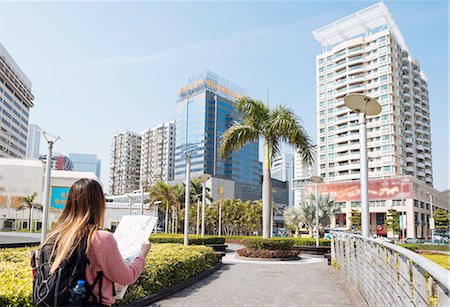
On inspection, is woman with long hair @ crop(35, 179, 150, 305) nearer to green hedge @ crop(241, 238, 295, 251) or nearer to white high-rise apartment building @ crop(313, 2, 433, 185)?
green hedge @ crop(241, 238, 295, 251)

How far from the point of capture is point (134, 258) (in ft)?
9.02

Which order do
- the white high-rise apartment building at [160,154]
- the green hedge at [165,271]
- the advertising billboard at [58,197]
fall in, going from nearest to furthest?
the green hedge at [165,271] < the advertising billboard at [58,197] < the white high-rise apartment building at [160,154]

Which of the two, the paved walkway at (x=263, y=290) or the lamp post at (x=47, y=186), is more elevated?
the lamp post at (x=47, y=186)

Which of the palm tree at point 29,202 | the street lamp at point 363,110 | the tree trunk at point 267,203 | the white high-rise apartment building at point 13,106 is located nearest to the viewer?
the street lamp at point 363,110

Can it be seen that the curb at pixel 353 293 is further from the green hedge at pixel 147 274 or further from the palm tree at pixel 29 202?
the palm tree at pixel 29 202

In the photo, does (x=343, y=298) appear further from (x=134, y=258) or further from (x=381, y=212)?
(x=381, y=212)

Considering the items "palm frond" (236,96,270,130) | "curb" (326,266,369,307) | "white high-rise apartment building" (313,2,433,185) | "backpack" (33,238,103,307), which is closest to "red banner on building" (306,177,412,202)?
"white high-rise apartment building" (313,2,433,185)

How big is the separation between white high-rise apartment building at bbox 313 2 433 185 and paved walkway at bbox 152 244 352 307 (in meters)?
67.1

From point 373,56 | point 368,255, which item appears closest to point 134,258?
point 368,255

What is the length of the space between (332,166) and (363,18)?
31273 millimetres

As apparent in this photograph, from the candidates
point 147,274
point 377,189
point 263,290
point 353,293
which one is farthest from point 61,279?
point 377,189

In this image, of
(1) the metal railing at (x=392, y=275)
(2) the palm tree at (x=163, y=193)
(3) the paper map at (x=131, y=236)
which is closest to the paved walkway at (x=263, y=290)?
(1) the metal railing at (x=392, y=275)

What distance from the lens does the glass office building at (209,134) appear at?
116 metres

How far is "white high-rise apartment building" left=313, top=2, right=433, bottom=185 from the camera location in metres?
77.6
